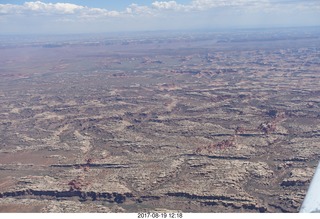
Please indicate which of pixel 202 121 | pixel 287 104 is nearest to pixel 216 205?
pixel 202 121

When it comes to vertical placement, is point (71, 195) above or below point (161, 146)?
below

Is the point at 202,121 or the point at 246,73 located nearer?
the point at 202,121

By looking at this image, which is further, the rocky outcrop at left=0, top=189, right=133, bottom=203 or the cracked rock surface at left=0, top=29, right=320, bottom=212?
the rocky outcrop at left=0, top=189, right=133, bottom=203

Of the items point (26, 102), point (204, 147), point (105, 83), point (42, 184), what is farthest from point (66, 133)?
point (105, 83)

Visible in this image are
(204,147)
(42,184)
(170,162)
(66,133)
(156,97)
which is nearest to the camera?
(42,184)

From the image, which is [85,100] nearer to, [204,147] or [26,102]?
[26,102]

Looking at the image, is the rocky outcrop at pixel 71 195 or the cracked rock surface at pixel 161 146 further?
the rocky outcrop at pixel 71 195

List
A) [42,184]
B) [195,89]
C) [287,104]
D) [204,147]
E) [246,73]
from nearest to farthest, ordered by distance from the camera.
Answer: [42,184] → [204,147] → [287,104] → [195,89] → [246,73]

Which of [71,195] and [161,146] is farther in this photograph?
[161,146]

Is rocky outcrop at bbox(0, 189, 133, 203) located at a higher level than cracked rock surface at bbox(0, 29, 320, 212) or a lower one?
lower

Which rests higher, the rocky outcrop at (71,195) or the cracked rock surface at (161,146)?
the cracked rock surface at (161,146)

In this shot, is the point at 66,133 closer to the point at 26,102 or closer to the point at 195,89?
the point at 26,102
